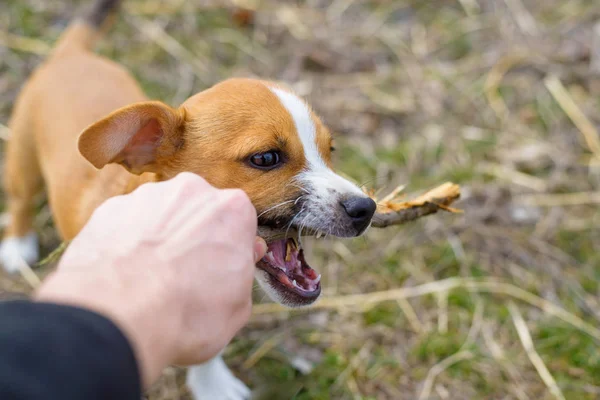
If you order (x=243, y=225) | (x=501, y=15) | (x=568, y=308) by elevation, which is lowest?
(x=568, y=308)

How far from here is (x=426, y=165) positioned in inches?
194

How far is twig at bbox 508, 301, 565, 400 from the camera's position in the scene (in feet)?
11.3

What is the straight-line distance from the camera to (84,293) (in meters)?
1.40

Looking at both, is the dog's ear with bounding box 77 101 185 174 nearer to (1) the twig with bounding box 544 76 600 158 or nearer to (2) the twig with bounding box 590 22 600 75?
(1) the twig with bounding box 544 76 600 158

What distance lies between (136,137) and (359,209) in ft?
3.18

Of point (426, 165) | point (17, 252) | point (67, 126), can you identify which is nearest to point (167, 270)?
point (67, 126)

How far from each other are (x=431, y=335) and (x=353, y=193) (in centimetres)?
156

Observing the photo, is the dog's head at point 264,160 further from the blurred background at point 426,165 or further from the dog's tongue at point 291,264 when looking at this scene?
the blurred background at point 426,165

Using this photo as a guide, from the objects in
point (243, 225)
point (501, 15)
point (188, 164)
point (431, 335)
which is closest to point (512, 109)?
point (501, 15)

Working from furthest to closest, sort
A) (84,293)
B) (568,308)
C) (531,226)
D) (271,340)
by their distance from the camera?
(531,226) → (568,308) → (271,340) → (84,293)

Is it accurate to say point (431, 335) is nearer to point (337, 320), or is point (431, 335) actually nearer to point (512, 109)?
point (337, 320)

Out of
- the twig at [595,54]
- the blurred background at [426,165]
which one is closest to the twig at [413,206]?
the blurred background at [426,165]

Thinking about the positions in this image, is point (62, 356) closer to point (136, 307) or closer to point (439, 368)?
point (136, 307)

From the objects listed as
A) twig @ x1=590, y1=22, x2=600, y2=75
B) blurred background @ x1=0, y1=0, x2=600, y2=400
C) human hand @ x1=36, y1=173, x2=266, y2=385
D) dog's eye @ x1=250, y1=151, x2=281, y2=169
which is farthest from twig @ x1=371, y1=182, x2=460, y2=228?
twig @ x1=590, y1=22, x2=600, y2=75
